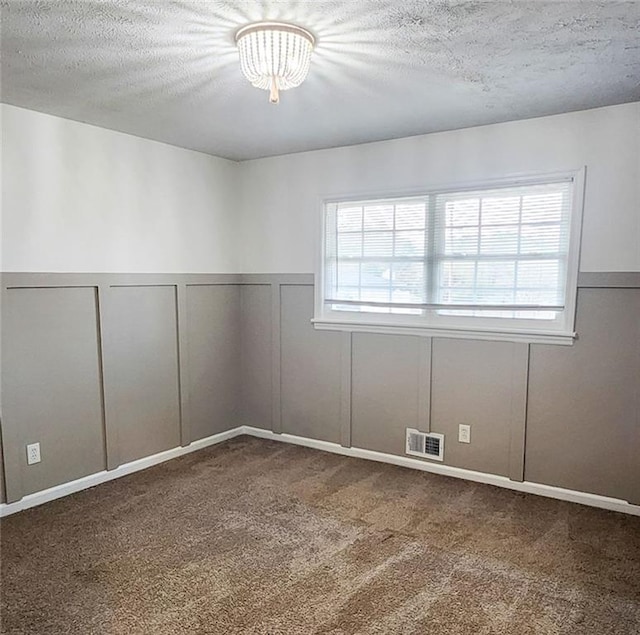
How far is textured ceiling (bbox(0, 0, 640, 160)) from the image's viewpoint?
71.2 inches

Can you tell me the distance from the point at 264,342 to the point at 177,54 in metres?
2.58

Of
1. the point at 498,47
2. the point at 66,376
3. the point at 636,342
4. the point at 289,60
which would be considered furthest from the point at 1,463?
the point at 636,342

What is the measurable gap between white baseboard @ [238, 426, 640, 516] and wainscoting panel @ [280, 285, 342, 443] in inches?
2.8

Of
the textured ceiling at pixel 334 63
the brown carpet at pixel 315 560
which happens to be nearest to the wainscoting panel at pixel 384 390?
the brown carpet at pixel 315 560

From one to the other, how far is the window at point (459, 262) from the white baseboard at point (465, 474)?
945 millimetres

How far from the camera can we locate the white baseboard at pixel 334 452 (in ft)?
9.96

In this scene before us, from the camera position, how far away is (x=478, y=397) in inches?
135

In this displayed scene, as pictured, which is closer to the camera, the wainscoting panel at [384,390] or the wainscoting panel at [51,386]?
the wainscoting panel at [51,386]

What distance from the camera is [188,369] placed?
4023 mm

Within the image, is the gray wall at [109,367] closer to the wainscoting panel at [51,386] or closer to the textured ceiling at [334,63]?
the wainscoting panel at [51,386]

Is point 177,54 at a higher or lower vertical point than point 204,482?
higher

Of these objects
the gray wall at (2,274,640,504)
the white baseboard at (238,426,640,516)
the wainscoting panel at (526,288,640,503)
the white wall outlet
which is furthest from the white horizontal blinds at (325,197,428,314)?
the white wall outlet

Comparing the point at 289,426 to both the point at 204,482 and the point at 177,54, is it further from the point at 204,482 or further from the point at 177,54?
the point at 177,54

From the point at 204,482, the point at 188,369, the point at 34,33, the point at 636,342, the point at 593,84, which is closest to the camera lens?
the point at 34,33
